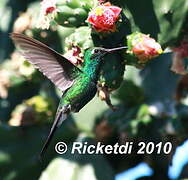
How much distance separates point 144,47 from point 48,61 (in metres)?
0.41

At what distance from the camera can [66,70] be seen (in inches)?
99.1

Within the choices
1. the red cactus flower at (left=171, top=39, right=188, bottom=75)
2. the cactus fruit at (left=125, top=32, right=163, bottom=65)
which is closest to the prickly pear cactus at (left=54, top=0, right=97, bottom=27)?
the cactus fruit at (left=125, top=32, right=163, bottom=65)

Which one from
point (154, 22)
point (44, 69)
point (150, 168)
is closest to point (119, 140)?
point (150, 168)

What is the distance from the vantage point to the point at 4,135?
3.34m

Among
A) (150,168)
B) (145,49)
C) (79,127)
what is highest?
(145,49)

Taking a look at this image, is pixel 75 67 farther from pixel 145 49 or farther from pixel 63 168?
pixel 63 168

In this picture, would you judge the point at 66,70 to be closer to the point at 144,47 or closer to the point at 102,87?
the point at 102,87

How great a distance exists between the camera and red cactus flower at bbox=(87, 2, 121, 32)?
8.54ft

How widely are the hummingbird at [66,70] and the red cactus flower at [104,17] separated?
0.11m

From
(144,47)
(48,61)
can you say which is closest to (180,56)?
(144,47)

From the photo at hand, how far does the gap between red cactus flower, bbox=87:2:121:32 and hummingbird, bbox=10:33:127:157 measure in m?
0.11

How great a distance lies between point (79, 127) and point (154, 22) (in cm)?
96

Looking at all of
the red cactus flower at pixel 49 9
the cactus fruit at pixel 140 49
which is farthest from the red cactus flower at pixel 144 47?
the red cactus flower at pixel 49 9

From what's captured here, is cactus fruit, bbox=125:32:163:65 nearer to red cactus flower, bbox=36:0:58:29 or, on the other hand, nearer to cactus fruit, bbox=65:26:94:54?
cactus fruit, bbox=65:26:94:54
